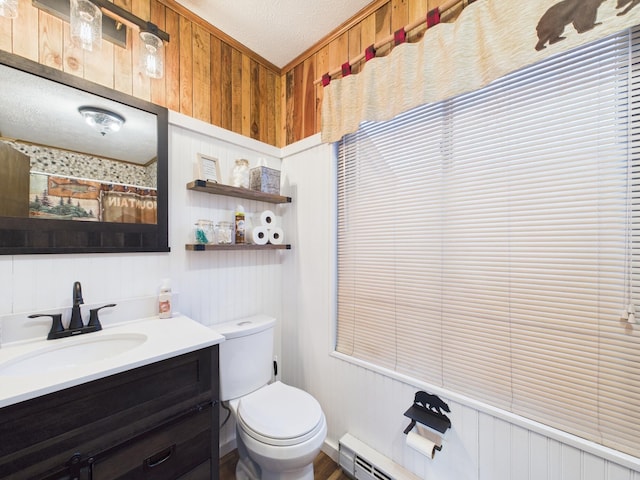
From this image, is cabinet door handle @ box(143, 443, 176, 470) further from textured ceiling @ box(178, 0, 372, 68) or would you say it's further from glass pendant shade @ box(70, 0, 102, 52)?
textured ceiling @ box(178, 0, 372, 68)

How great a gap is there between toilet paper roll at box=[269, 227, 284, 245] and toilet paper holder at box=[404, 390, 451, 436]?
1.18 meters

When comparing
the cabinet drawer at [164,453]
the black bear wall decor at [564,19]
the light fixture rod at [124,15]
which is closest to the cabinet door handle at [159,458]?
the cabinet drawer at [164,453]

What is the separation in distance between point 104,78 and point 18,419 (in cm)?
136

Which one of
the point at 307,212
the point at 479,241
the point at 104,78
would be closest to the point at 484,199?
the point at 479,241

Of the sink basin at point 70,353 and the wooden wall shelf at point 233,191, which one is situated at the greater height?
the wooden wall shelf at point 233,191

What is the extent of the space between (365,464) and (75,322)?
1521 mm

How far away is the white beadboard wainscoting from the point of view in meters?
0.95

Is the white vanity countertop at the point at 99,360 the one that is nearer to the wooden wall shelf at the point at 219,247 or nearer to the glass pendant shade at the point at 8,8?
the wooden wall shelf at the point at 219,247

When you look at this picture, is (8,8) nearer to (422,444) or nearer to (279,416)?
(279,416)

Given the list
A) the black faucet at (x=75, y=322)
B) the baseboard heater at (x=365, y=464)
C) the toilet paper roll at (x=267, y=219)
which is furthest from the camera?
the toilet paper roll at (x=267, y=219)

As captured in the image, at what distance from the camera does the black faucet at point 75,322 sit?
3.43 feet

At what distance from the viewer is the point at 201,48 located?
157 cm

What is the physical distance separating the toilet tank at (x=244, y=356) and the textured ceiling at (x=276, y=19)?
1.77m

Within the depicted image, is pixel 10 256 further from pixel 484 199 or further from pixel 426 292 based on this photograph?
Answer: pixel 484 199
